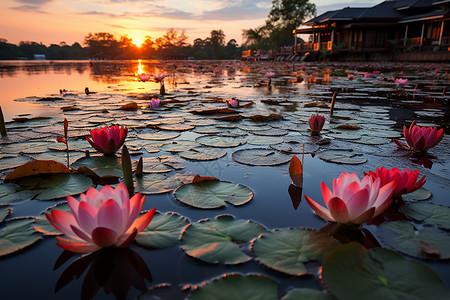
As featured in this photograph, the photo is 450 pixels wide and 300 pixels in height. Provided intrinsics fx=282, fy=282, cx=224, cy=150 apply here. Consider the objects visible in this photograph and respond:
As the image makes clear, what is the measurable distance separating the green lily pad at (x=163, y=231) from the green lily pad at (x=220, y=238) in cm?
3

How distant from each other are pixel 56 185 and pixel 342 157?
145 centimetres

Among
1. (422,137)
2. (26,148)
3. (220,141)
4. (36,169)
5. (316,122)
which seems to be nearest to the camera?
(36,169)

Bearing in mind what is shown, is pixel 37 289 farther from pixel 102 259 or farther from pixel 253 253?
pixel 253 253

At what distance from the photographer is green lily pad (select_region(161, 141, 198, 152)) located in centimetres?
174

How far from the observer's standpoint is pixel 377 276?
2.24 feet

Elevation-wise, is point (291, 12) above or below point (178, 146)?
above

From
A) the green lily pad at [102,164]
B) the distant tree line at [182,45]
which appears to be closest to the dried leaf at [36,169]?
the green lily pad at [102,164]

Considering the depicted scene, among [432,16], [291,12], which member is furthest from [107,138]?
[291,12]

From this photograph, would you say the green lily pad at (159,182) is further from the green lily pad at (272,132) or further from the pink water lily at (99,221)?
the green lily pad at (272,132)

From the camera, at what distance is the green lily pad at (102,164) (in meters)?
1.38

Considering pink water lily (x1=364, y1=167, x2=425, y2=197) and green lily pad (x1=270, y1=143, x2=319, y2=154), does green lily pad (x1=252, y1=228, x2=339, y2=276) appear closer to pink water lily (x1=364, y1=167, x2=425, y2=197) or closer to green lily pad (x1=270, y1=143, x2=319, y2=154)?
pink water lily (x1=364, y1=167, x2=425, y2=197)

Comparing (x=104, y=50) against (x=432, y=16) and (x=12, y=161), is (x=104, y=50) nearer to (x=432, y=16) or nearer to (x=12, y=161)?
(x=432, y=16)

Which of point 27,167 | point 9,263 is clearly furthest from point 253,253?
point 27,167

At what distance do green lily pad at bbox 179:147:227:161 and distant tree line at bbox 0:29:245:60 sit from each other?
44.7 metres
